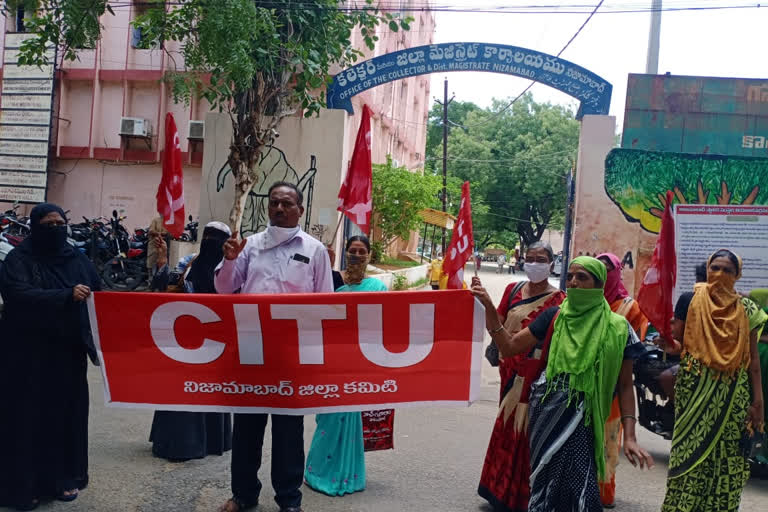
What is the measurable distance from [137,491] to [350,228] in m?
11.8

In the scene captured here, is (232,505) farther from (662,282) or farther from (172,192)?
(172,192)

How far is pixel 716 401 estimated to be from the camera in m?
4.10

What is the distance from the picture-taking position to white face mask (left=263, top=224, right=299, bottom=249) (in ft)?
13.2

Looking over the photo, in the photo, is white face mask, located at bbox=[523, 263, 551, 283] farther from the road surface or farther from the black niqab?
the black niqab

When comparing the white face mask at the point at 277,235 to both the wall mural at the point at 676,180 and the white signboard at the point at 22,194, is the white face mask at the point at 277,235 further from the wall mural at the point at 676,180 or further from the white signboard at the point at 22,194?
the white signboard at the point at 22,194

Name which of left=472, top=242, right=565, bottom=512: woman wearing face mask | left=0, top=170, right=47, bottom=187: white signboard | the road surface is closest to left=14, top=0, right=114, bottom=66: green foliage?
the road surface

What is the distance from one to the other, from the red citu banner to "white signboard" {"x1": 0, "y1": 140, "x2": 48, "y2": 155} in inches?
660

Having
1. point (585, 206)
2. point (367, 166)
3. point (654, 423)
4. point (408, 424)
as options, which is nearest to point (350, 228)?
point (585, 206)

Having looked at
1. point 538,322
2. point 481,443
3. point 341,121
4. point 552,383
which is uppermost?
point 341,121

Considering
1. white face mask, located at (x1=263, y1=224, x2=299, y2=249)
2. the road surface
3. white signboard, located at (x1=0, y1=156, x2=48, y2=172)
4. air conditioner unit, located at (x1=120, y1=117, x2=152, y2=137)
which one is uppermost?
air conditioner unit, located at (x1=120, y1=117, x2=152, y2=137)

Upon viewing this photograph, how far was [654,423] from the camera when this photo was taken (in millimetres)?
5641

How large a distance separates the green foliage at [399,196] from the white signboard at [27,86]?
333 inches

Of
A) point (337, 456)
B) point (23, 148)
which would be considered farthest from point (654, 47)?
point (23, 148)

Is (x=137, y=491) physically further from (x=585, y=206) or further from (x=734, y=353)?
(x=585, y=206)
